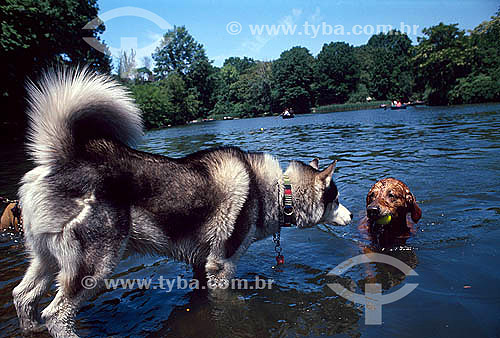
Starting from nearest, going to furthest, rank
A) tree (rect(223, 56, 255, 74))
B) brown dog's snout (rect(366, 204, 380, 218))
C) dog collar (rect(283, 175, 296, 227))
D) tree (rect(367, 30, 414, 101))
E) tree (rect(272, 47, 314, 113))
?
1. dog collar (rect(283, 175, 296, 227))
2. brown dog's snout (rect(366, 204, 380, 218))
3. tree (rect(367, 30, 414, 101))
4. tree (rect(272, 47, 314, 113))
5. tree (rect(223, 56, 255, 74))

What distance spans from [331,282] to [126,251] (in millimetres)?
2738

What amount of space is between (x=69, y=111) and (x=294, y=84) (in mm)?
94733

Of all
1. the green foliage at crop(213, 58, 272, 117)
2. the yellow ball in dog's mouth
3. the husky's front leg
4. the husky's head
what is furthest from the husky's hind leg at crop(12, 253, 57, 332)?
the green foliage at crop(213, 58, 272, 117)

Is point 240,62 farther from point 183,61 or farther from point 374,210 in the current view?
point 374,210

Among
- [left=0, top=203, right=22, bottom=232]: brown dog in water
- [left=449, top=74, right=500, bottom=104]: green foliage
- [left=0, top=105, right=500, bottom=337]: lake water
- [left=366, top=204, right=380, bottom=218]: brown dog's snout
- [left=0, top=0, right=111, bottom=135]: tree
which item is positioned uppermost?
[left=0, top=0, right=111, bottom=135]: tree

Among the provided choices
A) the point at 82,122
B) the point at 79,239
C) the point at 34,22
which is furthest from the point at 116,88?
the point at 34,22

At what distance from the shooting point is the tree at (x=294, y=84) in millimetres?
91750

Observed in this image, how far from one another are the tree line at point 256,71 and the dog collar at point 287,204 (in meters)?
13.0

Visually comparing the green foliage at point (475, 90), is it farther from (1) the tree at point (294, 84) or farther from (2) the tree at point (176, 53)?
(2) the tree at point (176, 53)

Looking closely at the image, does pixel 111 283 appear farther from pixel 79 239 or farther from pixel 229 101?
pixel 229 101

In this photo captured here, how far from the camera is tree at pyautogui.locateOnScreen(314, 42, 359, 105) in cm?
9769

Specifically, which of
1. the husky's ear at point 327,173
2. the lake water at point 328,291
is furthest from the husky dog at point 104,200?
the husky's ear at point 327,173

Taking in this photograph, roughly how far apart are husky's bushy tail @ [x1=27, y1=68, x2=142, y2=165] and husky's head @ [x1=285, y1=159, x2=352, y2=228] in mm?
2417

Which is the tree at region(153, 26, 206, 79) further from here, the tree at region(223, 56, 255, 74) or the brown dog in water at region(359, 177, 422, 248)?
the brown dog in water at region(359, 177, 422, 248)
